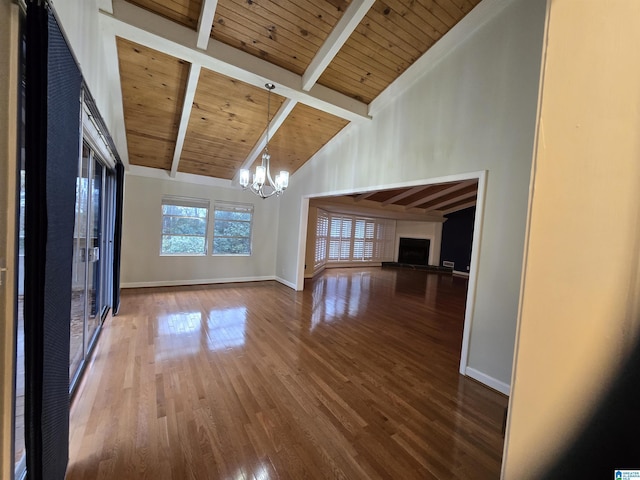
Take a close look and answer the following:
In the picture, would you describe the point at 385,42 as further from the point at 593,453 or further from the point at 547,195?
the point at 593,453

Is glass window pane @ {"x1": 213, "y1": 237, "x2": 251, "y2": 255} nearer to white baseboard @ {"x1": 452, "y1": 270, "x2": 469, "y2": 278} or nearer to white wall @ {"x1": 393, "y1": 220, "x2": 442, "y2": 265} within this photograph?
white wall @ {"x1": 393, "y1": 220, "x2": 442, "y2": 265}

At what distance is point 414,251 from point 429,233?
0.93 metres

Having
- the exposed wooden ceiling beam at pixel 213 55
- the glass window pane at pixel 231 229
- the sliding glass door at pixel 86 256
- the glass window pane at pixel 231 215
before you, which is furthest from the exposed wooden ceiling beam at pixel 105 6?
the glass window pane at pixel 231 229

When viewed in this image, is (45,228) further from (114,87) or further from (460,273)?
(460,273)

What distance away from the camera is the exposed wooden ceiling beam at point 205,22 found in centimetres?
225

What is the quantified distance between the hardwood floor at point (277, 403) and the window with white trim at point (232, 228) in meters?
2.24

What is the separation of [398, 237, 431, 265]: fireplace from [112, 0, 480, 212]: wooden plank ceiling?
752 centimetres

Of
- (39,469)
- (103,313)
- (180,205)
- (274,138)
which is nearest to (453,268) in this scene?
(274,138)

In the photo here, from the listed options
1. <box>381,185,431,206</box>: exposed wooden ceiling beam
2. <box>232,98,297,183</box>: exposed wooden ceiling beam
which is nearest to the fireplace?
<box>381,185,431,206</box>: exposed wooden ceiling beam

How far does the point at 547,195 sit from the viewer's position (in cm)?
51

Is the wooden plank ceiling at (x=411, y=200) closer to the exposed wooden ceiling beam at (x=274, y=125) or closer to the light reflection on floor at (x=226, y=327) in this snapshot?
the exposed wooden ceiling beam at (x=274, y=125)

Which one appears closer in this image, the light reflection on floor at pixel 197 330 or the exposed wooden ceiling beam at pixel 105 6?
the exposed wooden ceiling beam at pixel 105 6

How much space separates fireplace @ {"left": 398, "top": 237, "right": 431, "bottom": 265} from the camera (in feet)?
34.7

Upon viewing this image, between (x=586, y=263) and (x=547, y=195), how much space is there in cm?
14
